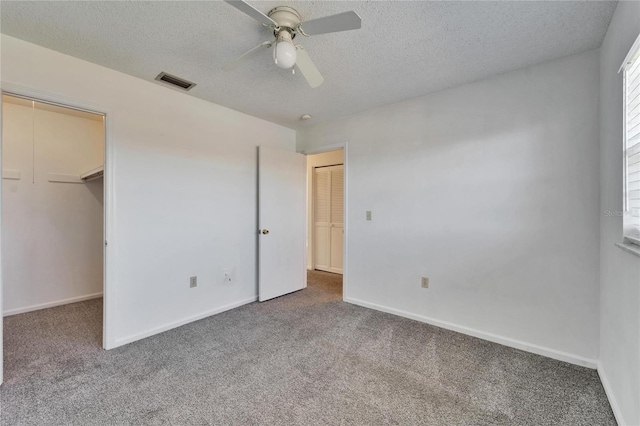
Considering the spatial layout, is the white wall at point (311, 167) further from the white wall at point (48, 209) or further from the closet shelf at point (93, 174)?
the white wall at point (48, 209)

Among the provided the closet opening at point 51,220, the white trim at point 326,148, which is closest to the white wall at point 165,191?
the closet opening at point 51,220

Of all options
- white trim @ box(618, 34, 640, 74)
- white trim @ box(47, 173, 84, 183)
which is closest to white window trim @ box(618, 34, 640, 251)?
white trim @ box(618, 34, 640, 74)

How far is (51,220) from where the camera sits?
3.35m

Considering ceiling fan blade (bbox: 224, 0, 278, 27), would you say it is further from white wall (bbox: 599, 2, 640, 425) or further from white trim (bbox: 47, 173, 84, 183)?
white trim (bbox: 47, 173, 84, 183)

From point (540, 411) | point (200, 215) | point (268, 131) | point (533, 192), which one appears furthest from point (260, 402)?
point (268, 131)

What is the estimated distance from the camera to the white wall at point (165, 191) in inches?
87.5

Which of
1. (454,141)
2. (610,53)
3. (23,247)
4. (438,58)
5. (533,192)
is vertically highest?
(438,58)

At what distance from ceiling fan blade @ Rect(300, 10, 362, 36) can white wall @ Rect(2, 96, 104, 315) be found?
3.49 m

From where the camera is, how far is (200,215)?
9.71ft

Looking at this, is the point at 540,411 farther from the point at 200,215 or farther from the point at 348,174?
the point at 200,215

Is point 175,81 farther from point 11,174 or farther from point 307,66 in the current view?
point 11,174

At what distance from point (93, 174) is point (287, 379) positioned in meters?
3.29

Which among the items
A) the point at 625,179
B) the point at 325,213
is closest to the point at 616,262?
the point at 625,179

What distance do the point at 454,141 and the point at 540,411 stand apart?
2.13m
